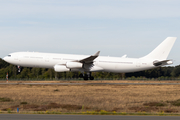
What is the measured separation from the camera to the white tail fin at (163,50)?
57.2 meters

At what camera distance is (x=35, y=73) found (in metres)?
108

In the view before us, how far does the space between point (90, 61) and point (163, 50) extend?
16686 mm

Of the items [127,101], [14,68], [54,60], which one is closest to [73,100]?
[127,101]

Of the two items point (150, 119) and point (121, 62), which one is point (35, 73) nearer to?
point (121, 62)

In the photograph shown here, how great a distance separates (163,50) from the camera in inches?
2259

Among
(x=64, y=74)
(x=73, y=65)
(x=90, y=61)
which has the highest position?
(x=90, y=61)

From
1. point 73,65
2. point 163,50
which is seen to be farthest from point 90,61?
point 163,50

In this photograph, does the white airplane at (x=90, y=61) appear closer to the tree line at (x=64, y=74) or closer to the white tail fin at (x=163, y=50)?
the white tail fin at (x=163, y=50)

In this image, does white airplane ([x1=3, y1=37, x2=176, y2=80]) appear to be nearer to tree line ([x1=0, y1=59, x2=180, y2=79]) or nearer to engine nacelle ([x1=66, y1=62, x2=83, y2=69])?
engine nacelle ([x1=66, y1=62, x2=83, y2=69])

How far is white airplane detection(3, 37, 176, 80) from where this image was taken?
52344 mm

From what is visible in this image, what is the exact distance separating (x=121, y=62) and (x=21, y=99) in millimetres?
29628

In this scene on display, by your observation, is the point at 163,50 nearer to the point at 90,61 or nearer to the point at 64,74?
the point at 90,61

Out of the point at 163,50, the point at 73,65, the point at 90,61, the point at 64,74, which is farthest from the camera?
the point at 64,74

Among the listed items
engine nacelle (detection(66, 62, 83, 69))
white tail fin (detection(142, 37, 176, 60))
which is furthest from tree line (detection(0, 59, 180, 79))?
engine nacelle (detection(66, 62, 83, 69))
